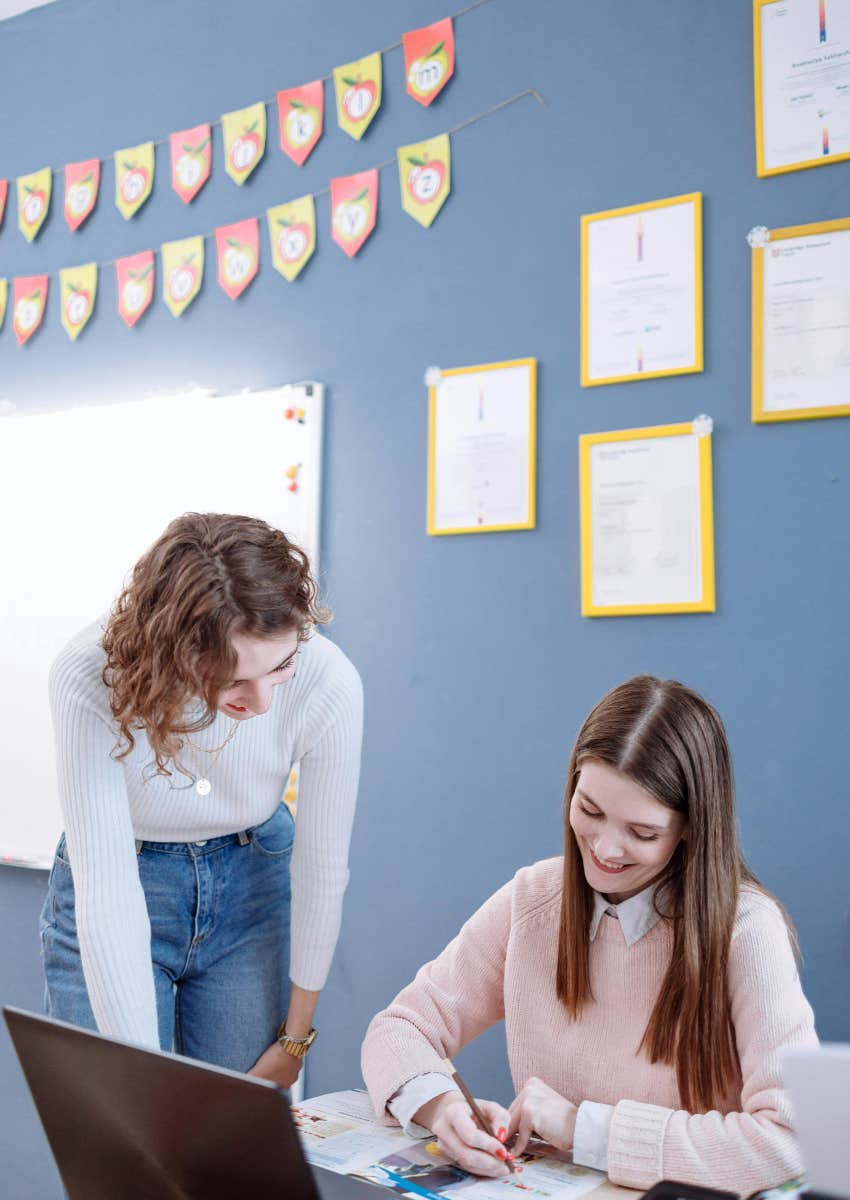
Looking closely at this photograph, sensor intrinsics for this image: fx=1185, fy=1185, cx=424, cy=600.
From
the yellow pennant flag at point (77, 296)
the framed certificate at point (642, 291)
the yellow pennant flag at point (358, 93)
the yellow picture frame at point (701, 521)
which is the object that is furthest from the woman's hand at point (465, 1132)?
the yellow pennant flag at point (77, 296)

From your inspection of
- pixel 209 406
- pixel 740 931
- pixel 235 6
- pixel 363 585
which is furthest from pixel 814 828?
pixel 235 6

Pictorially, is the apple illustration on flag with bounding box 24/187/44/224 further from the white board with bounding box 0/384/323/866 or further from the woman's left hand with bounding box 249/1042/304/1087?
the woman's left hand with bounding box 249/1042/304/1087

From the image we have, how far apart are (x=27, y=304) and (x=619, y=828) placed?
86.4 inches

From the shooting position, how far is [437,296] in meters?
2.20

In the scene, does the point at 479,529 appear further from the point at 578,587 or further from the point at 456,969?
the point at 456,969

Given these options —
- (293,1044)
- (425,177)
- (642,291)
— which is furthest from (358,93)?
(293,1044)

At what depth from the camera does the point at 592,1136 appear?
1.16 meters

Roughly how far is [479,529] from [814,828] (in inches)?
29.8

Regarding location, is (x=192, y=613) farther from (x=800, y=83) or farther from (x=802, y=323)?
(x=800, y=83)

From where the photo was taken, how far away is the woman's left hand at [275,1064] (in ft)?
5.09

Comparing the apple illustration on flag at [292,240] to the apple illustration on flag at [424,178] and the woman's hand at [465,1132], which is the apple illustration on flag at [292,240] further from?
the woman's hand at [465,1132]

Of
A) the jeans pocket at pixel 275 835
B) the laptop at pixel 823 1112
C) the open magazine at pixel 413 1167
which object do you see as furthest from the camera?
the jeans pocket at pixel 275 835

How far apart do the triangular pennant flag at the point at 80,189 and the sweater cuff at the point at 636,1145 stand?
2.40m

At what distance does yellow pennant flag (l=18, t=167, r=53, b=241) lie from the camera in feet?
9.48
